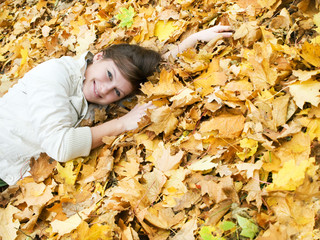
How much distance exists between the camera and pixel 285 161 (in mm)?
1024

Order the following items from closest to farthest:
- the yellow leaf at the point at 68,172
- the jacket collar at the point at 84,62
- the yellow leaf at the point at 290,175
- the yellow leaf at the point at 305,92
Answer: the yellow leaf at the point at 290,175 < the yellow leaf at the point at 305,92 < the yellow leaf at the point at 68,172 < the jacket collar at the point at 84,62

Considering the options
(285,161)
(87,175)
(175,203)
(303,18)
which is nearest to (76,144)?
(87,175)

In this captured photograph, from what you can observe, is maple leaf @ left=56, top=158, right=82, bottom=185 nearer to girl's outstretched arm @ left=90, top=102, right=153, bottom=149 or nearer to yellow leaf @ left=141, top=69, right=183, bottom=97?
girl's outstretched arm @ left=90, top=102, right=153, bottom=149

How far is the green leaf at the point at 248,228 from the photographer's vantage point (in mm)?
934

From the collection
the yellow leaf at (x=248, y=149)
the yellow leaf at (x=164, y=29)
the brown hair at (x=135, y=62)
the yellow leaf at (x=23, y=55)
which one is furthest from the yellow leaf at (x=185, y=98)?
the yellow leaf at (x=23, y=55)

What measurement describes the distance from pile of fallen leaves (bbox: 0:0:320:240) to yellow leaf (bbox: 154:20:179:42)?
0.75 ft

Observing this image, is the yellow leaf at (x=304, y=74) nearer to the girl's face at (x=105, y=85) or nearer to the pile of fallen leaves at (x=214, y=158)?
the pile of fallen leaves at (x=214, y=158)

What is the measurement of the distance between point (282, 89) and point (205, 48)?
783mm

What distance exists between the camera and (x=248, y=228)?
94 centimetres

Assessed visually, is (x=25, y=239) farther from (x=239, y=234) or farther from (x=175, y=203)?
(x=239, y=234)

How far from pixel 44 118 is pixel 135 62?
2.81 ft

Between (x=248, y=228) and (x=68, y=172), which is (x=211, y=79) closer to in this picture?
(x=248, y=228)

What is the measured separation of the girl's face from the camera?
79.4 inches

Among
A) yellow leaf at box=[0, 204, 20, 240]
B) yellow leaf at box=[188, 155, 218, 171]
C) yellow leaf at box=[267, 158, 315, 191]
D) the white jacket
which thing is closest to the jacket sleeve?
the white jacket
